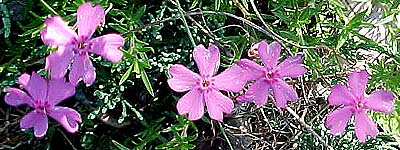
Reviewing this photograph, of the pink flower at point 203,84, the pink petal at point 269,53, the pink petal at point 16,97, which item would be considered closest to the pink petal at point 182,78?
the pink flower at point 203,84

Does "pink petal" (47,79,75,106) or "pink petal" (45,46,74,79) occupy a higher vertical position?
"pink petal" (45,46,74,79)

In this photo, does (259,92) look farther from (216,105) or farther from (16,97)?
(16,97)

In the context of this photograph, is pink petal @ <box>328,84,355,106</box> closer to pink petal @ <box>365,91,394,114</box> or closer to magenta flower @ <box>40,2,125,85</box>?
pink petal @ <box>365,91,394,114</box>

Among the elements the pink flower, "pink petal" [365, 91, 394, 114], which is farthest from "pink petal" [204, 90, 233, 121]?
"pink petal" [365, 91, 394, 114]

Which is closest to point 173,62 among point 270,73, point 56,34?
point 270,73

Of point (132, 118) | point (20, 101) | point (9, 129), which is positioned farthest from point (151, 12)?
point (20, 101)

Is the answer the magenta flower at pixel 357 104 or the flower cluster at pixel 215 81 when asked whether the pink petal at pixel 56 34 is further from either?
the magenta flower at pixel 357 104

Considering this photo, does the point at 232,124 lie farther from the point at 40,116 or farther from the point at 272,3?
the point at 40,116
